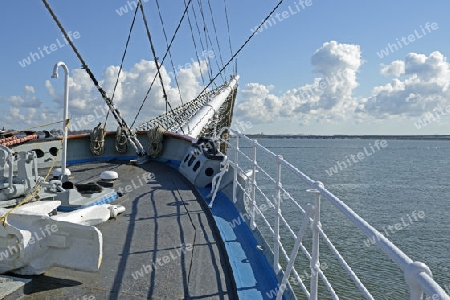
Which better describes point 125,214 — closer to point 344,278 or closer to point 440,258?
point 344,278

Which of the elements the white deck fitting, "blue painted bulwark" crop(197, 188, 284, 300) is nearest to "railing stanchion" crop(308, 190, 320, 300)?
"blue painted bulwark" crop(197, 188, 284, 300)

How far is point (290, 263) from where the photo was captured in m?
2.52

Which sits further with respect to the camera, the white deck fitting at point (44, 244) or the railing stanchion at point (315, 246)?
the white deck fitting at point (44, 244)

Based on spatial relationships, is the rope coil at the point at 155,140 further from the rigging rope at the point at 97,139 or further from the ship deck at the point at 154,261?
the ship deck at the point at 154,261

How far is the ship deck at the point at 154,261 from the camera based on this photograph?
2.94m

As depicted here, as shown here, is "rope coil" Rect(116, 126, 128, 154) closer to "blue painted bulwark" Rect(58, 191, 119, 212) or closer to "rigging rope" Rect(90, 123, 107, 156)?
"rigging rope" Rect(90, 123, 107, 156)

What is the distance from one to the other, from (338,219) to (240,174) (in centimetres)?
1046

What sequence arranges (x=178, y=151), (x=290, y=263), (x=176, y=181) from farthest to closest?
1. (x=178, y=151)
2. (x=176, y=181)
3. (x=290, y=263)

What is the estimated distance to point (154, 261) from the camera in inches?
137

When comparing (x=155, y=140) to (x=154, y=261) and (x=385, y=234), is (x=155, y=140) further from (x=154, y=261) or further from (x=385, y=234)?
(x=385, y=234)

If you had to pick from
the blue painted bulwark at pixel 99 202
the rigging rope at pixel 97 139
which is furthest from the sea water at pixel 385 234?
the rigging rope at pixel 97 139

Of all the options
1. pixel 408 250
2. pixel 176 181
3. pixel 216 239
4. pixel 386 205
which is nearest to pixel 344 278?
pixel 408 250

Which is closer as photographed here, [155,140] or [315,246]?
[315,246]

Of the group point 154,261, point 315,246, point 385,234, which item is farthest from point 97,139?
point 385,234
